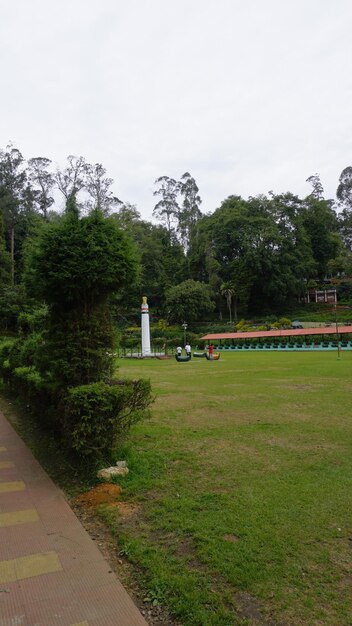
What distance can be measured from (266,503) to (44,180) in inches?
2529

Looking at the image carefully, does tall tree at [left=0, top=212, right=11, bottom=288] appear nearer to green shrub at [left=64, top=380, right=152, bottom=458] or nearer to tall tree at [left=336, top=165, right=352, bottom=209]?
green shrub at [left=64, top=380, right=152, bottom=458]

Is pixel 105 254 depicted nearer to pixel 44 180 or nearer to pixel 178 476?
pixel 178 476

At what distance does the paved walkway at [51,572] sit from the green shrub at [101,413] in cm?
61

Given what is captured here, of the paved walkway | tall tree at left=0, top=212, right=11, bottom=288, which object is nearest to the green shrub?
the paved walkway

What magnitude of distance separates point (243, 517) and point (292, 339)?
113ft

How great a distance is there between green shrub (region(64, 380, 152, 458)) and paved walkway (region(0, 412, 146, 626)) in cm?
61

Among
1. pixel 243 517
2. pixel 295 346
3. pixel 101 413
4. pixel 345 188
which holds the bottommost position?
pixel 295 346

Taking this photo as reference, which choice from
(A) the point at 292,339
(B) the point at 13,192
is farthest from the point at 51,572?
(B) the point at 13,192

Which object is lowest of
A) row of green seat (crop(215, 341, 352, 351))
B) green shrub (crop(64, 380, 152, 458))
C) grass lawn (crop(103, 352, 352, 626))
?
row of green seat (crop(215, 341, 352, 351))

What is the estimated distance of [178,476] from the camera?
4402mm

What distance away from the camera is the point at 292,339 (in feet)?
120

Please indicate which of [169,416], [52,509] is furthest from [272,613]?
[169,416]

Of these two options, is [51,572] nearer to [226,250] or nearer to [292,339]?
[292,339]

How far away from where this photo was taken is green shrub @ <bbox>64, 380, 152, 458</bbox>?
429cm
